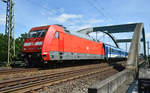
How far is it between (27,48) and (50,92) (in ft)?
24.9

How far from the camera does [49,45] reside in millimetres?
12305

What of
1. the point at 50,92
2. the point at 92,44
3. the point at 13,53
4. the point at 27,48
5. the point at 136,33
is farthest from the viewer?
the point at 136,33

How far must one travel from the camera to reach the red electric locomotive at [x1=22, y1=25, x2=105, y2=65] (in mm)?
12117

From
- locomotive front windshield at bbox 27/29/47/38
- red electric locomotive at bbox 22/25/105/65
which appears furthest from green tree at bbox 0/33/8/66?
locomotive front windshield at bbox 27/29/47/38

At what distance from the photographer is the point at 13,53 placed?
1756 cm

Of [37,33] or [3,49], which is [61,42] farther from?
[3,49]

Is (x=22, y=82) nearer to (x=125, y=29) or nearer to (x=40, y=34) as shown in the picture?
(x=40, y=34)

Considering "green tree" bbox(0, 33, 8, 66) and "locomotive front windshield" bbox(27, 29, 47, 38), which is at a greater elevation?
"locomotive front windshield" bbox(27, 29, 47, 38)

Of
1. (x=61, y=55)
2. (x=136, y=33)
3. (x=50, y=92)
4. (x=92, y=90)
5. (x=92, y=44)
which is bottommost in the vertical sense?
(x=50, y=92)

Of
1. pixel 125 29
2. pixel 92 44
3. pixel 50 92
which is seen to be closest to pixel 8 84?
pixel 50 92

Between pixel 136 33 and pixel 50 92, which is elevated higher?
pixel 136 33

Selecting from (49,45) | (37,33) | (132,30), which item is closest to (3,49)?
(37,33)

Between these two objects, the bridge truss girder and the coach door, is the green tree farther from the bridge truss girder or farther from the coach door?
the bridge truss girder

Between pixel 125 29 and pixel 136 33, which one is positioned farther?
pixel 125 29
